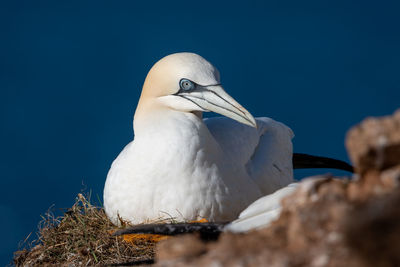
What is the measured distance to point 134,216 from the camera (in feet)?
15.6

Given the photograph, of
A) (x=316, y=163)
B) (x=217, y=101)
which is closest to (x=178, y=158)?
(x=217, y=101)

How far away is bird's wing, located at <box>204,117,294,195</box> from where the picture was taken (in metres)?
5.36

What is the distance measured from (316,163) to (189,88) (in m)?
2.66

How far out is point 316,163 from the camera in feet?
22.6

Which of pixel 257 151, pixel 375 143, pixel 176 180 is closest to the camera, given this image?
pixel 375 143

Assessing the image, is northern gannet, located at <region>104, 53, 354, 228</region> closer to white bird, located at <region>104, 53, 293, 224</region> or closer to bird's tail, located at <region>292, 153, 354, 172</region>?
white bird, located at <region>104, 53, 293, 224</region>

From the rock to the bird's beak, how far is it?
287 cm

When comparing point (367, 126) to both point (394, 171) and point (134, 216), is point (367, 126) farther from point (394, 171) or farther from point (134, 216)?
point (134, 216)

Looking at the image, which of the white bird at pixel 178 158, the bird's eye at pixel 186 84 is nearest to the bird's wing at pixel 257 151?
the white bird at pixel 178 158

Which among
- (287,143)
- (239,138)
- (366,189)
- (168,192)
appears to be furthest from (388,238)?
(287,143)

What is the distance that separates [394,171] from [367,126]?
0.16 m

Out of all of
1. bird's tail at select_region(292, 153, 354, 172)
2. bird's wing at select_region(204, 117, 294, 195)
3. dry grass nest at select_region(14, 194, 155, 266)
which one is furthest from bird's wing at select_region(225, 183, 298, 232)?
bird's tail at select_region(292, 153, 354, 172)

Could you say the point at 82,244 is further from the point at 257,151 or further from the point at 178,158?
the point at 257,151

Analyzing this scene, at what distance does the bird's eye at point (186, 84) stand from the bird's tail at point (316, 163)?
252 cm
